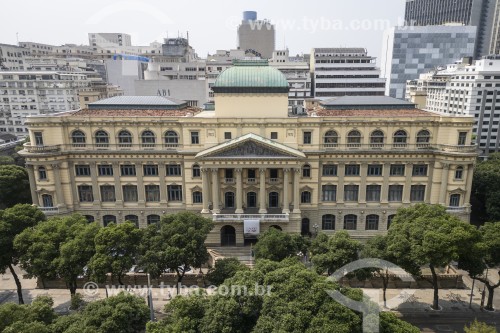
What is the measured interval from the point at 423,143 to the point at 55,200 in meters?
64.4

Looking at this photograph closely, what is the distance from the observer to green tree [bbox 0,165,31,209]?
69.5 metres

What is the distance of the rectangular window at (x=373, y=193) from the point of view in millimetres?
64625

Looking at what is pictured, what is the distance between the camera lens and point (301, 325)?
27.0m

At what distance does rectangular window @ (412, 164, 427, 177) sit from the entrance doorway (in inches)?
1309

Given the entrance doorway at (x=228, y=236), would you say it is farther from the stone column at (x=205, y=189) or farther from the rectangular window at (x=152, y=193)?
the rectangular window at (x=152, y=193)

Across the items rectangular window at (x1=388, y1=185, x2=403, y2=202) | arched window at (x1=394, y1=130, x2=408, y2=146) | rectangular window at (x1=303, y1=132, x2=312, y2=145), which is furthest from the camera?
rectangular window at (x1=388, y1=185, x2=403, y2=202)

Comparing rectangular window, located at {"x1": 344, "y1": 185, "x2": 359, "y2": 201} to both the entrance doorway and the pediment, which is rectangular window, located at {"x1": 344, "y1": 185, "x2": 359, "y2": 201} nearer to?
the pediment

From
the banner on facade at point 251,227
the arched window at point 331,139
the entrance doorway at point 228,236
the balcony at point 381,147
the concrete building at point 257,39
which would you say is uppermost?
the concrete building at point 257,39

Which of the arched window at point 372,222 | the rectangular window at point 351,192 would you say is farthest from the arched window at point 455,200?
the rectangular window at point 351,192

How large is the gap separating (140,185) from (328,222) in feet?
113

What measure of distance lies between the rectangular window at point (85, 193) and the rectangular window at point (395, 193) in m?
53.7

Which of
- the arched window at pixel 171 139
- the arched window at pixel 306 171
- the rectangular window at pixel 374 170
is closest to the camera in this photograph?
the arched window at pixel 171 139

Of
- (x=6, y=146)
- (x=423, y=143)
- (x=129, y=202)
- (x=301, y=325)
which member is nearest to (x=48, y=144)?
(x=129, y=202)

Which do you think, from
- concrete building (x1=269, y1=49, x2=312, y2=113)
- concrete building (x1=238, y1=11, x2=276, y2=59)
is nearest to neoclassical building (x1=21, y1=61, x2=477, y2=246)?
concrete building (x1=269, y1=49, x2=312, y2=113)
